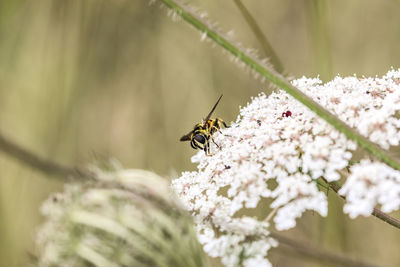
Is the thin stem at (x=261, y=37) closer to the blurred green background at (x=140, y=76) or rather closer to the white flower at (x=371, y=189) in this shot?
the blurred green background at (x=140, y=76)

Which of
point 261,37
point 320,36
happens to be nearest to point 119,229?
point 261,37

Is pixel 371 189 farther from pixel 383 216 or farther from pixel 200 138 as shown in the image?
pixel 200 138

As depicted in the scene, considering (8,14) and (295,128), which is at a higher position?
(8,14)

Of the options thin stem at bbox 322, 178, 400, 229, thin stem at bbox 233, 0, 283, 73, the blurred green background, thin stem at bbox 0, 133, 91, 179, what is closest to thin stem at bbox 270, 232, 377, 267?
thin stem at bbox 0, 133, 91, 179

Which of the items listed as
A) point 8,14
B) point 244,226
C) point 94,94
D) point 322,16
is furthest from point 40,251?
point 94,94

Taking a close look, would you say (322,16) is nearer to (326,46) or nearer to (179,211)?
(326,46)
